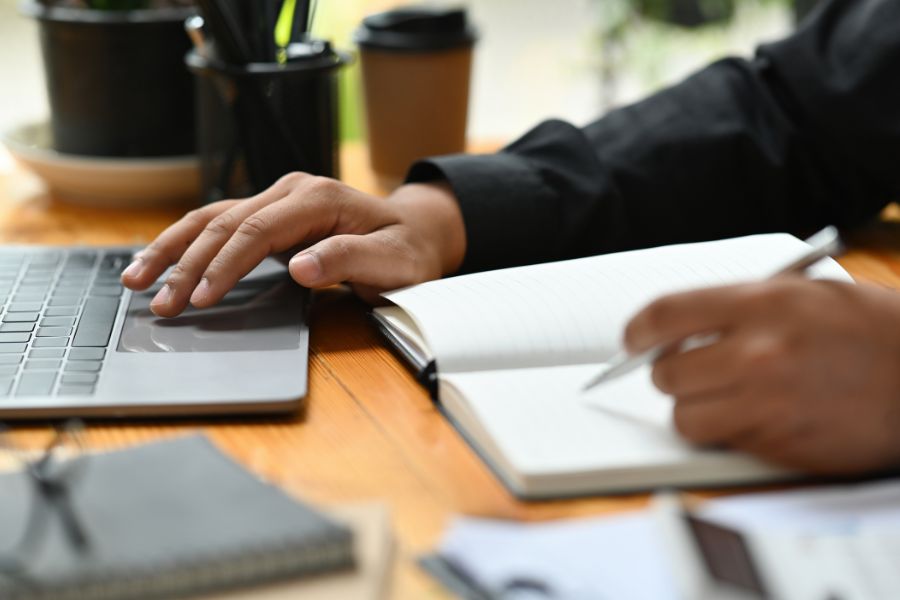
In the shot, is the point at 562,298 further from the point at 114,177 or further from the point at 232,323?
the point at 114,177

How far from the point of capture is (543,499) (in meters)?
0.54

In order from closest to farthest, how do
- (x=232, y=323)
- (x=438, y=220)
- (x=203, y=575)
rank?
1. (x=203, y=575)
2. (x=232, y=323)
3. (x=438, y=220)

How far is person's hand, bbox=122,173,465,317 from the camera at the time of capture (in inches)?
30.1

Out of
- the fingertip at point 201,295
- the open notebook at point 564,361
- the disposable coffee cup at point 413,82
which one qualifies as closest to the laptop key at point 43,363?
the fingertip at point 201,295

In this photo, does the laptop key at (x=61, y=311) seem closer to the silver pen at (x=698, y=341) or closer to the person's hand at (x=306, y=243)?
the person's hand at (x=306, y=243)

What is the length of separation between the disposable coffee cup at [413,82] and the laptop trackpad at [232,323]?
1.27 ft

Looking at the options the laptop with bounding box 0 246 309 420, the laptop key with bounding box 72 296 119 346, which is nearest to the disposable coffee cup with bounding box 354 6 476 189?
the laptop with bounding box 0 246 309 420

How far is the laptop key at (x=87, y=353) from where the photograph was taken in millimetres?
695

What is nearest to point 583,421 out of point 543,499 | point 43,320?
point 543,499

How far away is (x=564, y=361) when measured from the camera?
67cm

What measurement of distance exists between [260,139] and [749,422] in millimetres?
606

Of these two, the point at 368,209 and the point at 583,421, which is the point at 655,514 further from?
the point at 368,209

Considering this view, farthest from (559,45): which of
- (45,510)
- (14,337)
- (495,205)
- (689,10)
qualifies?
(45,510)

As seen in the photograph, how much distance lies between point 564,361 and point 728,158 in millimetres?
388
